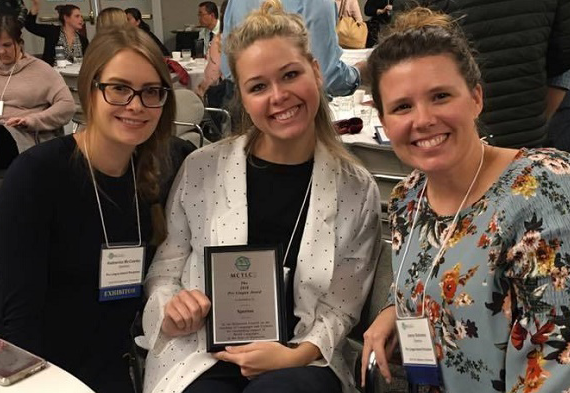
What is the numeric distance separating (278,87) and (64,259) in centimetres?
81

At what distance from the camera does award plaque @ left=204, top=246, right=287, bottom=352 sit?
5.32 feet

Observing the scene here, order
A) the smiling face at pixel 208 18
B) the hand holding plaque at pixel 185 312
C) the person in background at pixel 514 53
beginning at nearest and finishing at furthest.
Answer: the hand holding plaque at pixel 185 312 → the person in background at pixel 514 53 → the smiling face at pixel 208 18

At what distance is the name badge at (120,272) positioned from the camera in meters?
1.80

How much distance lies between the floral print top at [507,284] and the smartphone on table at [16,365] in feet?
2.82

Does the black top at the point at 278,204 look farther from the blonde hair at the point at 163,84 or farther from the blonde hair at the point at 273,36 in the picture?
the blonde hair at the point at 163,84

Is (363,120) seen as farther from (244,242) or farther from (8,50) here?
(8,50)

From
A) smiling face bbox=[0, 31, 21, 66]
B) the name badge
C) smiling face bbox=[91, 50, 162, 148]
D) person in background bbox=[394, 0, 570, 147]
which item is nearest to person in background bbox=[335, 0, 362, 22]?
smiling face bbox=[0, 31, 21, 66]

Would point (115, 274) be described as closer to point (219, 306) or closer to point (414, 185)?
point (219, 306)

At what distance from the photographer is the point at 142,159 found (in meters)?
1.85

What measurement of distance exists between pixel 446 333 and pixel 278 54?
34.6 inches

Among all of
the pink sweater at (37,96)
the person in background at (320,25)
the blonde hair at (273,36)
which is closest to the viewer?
the blonde hair at (273,36)

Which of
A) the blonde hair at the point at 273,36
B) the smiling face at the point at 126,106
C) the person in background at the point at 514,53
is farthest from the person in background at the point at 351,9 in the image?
the smiling face at the point at 126,106

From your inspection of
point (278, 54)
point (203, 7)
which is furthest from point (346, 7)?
point (278, 54)

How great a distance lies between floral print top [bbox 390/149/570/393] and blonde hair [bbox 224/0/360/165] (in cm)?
52
